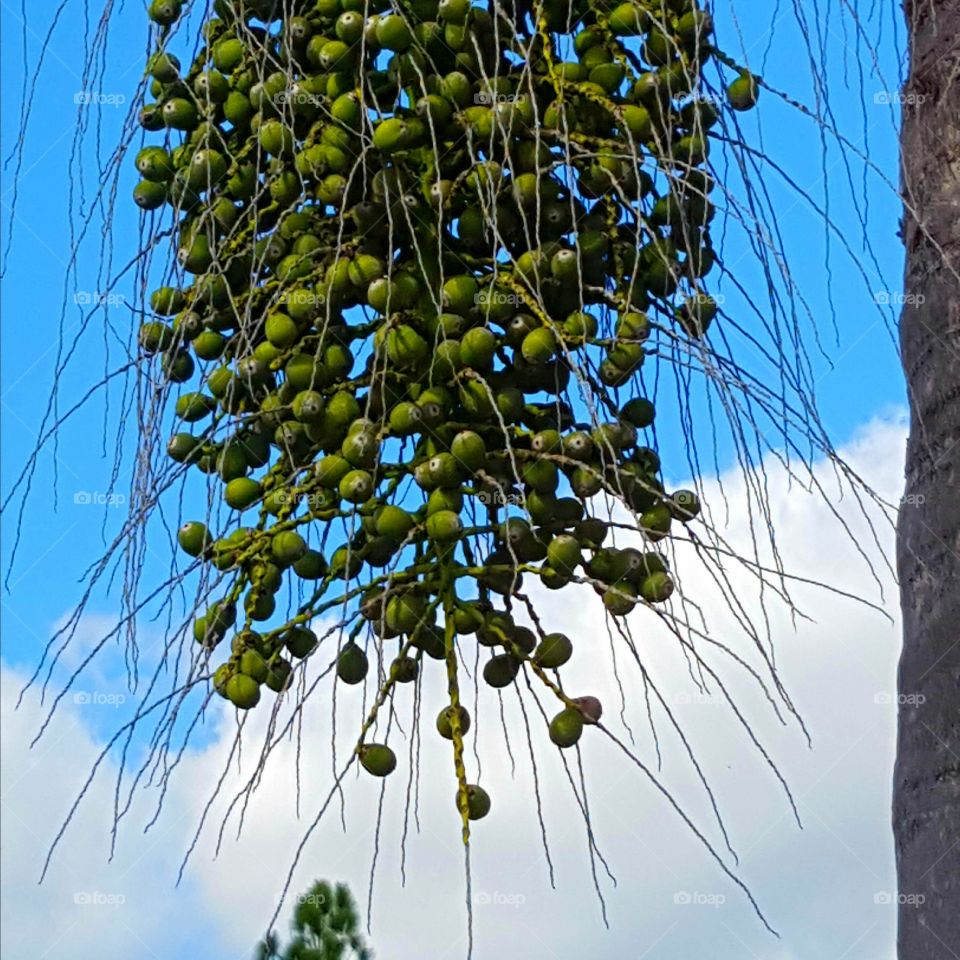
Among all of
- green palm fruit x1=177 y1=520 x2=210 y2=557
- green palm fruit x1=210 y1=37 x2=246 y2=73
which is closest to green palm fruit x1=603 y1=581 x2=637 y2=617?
green palm fruit x1=177 y1=520 x2=210 y2=557

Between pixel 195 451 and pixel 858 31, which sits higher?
pixel 858 31

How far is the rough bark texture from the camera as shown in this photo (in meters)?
1.82

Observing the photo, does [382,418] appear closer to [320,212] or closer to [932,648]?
[320,212]

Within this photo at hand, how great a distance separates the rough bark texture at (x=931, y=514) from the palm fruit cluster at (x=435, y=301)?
298 mm

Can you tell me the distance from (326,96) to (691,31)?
0.45m

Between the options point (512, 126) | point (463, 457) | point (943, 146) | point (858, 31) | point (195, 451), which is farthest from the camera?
point (858, 31)

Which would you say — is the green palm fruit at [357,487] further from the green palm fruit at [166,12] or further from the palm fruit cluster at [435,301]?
the green palm fruit at [166,12]

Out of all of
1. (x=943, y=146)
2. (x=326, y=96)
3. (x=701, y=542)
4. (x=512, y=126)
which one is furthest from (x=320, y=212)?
(x=943, y=146)

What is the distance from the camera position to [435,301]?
71.4 inches

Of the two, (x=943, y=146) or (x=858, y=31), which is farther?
(x=858, y=31)

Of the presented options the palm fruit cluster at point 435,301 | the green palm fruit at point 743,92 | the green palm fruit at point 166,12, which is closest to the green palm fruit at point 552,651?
the palm fruit cluster at point 435,301

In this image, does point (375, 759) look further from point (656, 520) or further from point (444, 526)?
point (656, 520)

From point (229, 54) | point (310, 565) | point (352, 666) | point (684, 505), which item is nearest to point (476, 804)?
point (352, 666)

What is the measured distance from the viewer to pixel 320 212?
77.4 inches
